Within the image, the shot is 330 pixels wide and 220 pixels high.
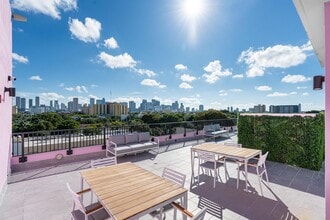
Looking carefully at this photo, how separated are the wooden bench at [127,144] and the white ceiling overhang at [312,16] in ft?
17.5

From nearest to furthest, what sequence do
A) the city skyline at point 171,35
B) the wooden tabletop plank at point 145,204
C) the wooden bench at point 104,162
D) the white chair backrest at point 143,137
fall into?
the wooden tabletop plank at point 145,204 → the wooden bench at point 104,162 → the city skyline at point 171,35 → the white chair backrest at point 143,137

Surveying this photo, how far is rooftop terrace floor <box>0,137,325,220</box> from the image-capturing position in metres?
2.60

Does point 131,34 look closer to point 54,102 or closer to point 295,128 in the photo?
point 295,128

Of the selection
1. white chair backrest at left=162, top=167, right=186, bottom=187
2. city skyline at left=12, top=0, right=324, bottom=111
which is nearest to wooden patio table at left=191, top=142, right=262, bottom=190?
white chair backrest at left=162, top=167, right=186, bottom=187

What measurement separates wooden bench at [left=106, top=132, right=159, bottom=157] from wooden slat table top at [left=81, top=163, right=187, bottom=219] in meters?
2.98

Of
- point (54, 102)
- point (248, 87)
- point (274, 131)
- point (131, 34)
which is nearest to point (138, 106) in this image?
point (54, 102)

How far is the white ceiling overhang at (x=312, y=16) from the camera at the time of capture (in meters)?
2.37

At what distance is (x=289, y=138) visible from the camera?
5016 millimetres

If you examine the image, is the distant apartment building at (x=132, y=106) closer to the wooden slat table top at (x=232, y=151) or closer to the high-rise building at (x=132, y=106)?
the high-rise building at (x=132, y=106)

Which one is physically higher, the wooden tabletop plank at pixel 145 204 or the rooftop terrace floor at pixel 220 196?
the wooden tabletop plank at pixel 145 204

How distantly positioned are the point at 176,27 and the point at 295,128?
629 centimetres

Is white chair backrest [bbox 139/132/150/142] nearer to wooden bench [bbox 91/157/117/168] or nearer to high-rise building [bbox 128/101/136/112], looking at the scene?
wooden bench [bbox 91/157/117/168]

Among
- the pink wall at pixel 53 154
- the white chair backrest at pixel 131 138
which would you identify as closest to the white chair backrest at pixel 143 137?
the white chair backrest at pixel 131 138

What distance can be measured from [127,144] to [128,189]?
434 cm
